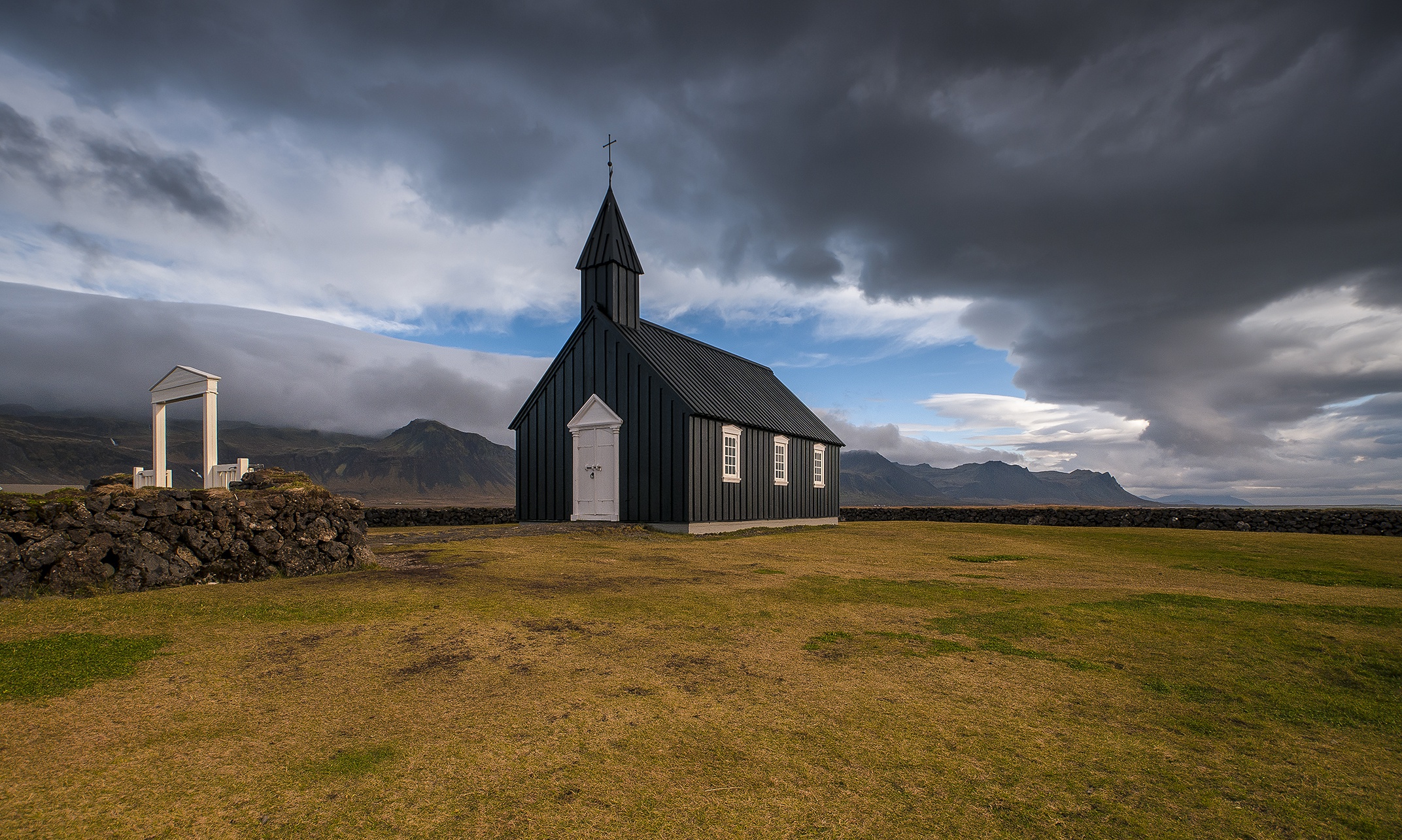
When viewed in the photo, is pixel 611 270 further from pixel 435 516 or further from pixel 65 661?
pixel 65 661

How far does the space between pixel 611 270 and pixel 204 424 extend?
13755mm

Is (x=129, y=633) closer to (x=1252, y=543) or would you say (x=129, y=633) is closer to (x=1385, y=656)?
(x=1385, y=656)

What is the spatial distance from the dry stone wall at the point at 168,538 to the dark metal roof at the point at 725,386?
1167 cm

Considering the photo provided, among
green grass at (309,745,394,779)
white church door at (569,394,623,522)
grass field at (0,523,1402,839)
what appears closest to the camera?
grass field at (0,523,1402,839)

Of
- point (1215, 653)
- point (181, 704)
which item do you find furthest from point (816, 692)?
point (181, 704)

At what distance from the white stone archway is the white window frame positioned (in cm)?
1330

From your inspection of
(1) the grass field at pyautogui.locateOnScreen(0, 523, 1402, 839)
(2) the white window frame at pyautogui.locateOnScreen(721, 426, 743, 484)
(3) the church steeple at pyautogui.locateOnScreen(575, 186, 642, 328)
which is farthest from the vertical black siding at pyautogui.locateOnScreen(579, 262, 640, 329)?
(1) the grass field at pyautogui.locateOnScreen(0, 523, 1402, 839)

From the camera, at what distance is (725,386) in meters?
25.1

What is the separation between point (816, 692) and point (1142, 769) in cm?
209

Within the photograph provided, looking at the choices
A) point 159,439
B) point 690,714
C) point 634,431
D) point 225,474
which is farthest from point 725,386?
point 690,714

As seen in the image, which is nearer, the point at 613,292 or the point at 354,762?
the point at 354,762

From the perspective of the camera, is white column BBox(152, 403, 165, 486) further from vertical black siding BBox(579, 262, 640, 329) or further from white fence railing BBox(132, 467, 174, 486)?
vertical black siding BBox(579, 262, 640, 329)

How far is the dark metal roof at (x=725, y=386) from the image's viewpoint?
21625 millimetres

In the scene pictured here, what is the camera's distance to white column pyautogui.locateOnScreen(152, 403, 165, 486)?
11508mm
